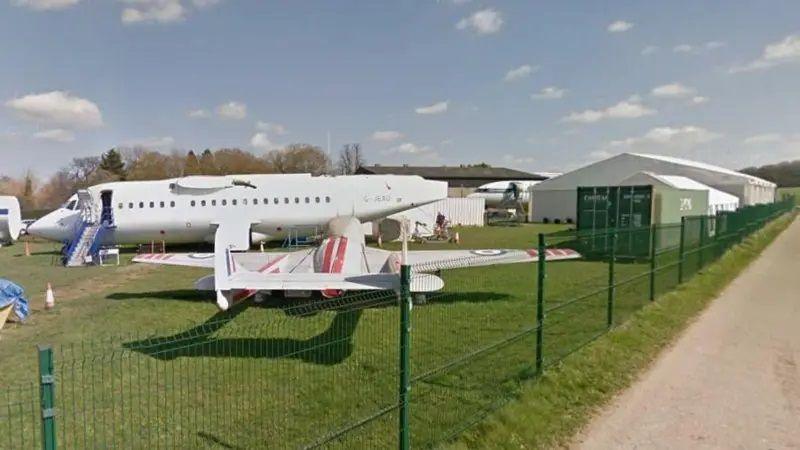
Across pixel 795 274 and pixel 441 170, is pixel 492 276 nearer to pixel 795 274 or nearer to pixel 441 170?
pixel 795 274

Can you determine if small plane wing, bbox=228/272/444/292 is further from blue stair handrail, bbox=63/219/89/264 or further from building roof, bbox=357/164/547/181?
building roof, bbox=357/164/547/181

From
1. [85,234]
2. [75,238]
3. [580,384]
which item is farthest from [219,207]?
[580,384]

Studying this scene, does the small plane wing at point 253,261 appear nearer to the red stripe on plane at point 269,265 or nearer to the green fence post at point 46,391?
the red stripe on plane at point 269,265

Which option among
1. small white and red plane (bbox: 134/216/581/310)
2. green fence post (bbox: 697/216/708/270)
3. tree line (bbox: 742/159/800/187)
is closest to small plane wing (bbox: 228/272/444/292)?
small white and red plane (bbox: 134/216/581/310)

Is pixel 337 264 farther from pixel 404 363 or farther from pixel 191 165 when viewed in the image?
pixel 191 165

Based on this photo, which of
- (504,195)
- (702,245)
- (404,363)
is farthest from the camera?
(504,195)

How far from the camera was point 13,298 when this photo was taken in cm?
962

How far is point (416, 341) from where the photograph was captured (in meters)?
7.82

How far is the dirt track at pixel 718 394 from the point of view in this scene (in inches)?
186

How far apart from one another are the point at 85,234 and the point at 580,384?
22.8 m

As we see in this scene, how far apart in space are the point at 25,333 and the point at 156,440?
6.65m

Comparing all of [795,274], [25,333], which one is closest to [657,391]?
[25,333]

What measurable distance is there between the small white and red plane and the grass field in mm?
494

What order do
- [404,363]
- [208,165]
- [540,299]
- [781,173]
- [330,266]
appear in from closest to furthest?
[404,363] → [540,299] → [330,266] → [208,165] → [781,173]
